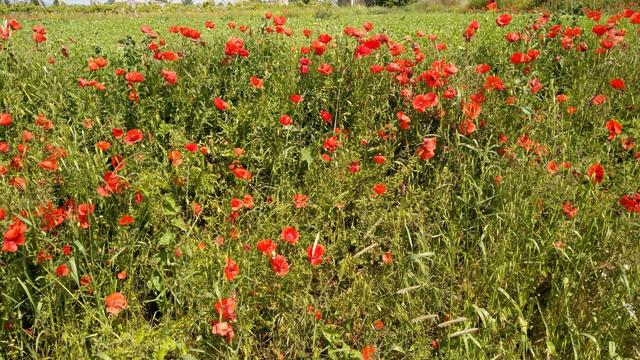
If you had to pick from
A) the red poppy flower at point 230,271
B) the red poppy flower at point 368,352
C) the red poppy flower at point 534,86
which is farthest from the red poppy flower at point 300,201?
the red poppy flower at point 534,86

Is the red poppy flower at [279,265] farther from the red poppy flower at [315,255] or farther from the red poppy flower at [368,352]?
the red poppy flower at [368,352]

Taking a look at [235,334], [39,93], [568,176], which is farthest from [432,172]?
[39,93]

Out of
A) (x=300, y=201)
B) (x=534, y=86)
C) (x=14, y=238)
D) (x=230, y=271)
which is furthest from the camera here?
(x=534, y=86)

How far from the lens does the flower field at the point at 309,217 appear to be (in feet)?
6.08

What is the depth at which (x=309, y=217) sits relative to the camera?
247 cm

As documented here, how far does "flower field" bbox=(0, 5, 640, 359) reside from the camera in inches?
73.0

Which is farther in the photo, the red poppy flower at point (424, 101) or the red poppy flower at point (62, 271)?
the red poppy flower at point (424, 101)

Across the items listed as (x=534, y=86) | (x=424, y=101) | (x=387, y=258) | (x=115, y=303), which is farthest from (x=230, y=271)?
(x=534, y=86)

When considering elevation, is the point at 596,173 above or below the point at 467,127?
below

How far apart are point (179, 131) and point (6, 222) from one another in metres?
1.06

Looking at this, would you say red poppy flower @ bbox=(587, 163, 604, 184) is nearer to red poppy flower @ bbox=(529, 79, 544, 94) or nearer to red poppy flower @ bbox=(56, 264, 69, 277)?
red poppy flower @ bbox=(529, 79, 544, 94)

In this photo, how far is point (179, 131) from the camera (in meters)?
2.67

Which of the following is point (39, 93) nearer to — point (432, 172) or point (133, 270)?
point (133, 270)

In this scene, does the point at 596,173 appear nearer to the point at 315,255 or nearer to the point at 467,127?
the point at 467,127
